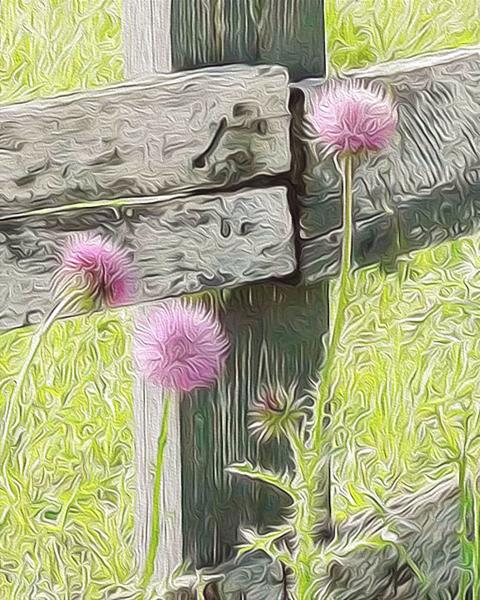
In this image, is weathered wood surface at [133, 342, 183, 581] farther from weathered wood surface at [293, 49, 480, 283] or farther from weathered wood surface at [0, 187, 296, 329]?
weathered wood surface at [293, 49, 480, 283]

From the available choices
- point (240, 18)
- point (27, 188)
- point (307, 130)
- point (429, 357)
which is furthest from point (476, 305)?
point (27, 188)

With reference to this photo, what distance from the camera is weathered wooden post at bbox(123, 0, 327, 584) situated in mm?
1176

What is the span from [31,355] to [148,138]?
0.19 metres

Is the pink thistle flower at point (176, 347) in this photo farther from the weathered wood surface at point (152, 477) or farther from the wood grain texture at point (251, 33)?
the wood grain texture at point (251, 33)

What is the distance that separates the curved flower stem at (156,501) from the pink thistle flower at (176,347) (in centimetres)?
2

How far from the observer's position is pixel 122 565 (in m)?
1.20

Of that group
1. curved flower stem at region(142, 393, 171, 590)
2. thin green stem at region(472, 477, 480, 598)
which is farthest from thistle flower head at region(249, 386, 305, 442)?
thin green stem at region(472, 477, 480, 598)

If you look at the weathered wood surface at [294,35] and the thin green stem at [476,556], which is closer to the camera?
the weathered wood surface at [294,35]

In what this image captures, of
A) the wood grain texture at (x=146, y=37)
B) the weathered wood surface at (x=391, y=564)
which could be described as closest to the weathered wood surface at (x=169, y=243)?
the wood grain texture at (x=146, y=37)

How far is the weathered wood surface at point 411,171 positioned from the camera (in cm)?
124

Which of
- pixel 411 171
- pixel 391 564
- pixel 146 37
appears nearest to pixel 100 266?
pixel 146 37

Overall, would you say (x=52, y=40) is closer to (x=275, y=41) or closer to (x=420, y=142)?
(x=275, y=41)

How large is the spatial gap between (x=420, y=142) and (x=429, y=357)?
8.1 inches

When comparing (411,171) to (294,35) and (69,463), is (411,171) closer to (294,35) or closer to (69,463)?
(294,35)
